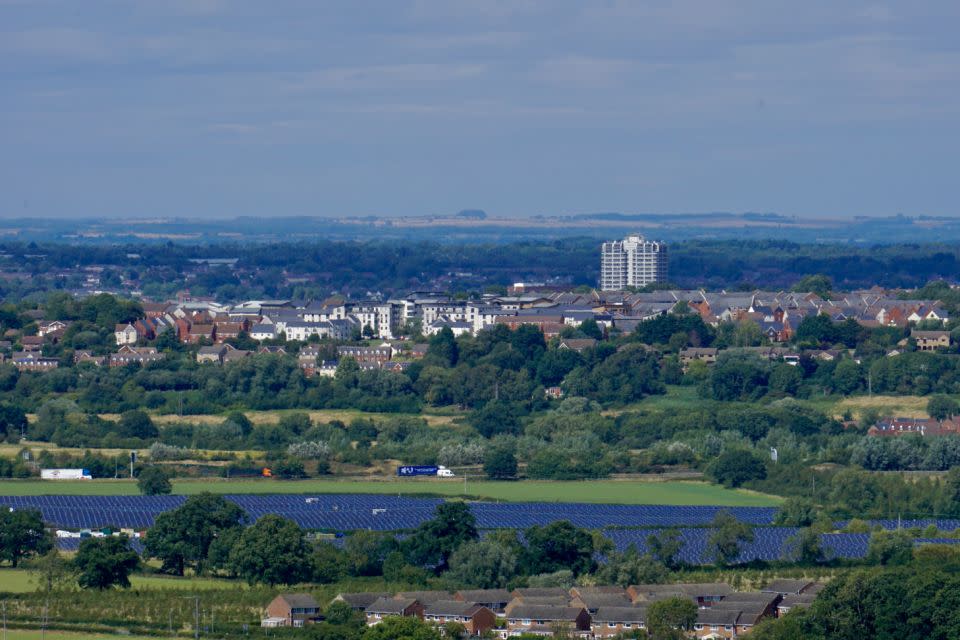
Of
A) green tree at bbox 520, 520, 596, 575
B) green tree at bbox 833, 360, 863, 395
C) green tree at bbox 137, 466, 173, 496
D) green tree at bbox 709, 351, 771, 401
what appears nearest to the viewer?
green tree at bbox 520, 520, 596, 575

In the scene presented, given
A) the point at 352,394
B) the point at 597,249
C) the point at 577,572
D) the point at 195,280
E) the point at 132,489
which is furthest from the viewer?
the point at 597,249

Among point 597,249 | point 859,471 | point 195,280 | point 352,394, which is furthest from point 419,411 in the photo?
point 597,249

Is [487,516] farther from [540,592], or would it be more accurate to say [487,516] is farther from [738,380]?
[738,380]

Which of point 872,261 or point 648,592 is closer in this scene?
point 648,592

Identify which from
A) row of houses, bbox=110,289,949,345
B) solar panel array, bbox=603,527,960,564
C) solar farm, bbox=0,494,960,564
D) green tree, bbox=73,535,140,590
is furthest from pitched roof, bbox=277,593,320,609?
row of houses, bbox=110,289,949,345

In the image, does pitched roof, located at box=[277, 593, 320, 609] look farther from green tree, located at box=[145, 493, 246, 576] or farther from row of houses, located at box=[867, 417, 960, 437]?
row of houses, located at box=[867, 417, 960, 437]

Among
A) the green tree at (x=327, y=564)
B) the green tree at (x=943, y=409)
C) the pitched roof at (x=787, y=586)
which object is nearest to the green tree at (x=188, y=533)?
the green tree at (x=327, y=564)

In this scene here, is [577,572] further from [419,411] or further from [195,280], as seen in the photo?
[195,280]
